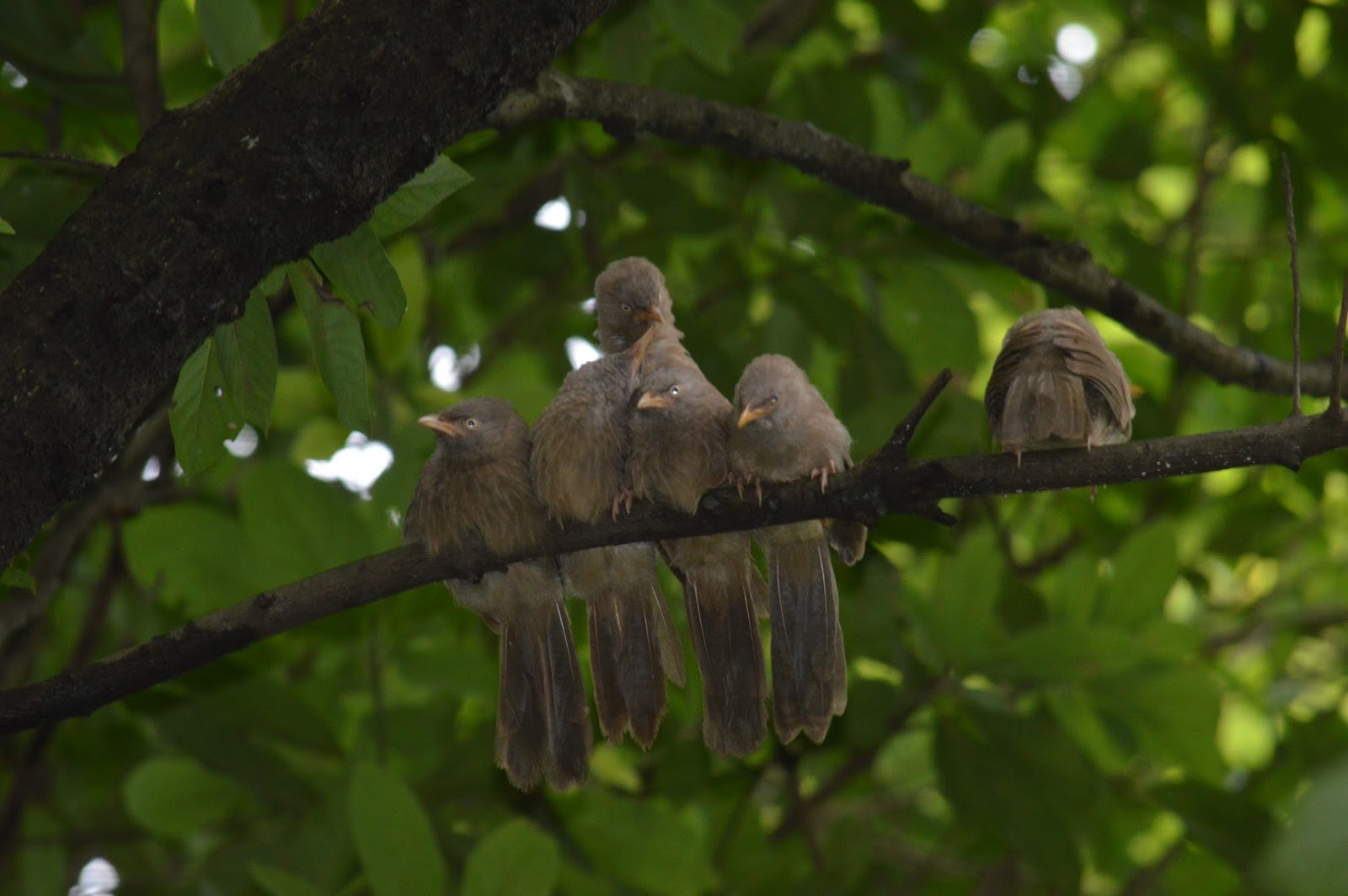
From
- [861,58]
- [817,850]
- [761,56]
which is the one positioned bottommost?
[817,850]

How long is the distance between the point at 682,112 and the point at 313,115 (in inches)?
50.3

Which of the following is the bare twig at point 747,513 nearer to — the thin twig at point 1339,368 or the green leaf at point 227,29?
the thin twig at point 1339,368

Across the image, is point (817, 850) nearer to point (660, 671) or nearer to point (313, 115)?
point (660, 671)

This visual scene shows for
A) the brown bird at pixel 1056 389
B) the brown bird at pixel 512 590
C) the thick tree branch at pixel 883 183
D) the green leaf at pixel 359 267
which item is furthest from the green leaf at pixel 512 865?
the thick tree branch at pixel 883 183

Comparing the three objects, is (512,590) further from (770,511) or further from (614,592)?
(770,511)

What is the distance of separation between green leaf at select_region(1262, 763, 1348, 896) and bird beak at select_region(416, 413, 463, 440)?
2565mm

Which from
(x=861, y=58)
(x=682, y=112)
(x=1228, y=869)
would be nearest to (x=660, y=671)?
(x=682, y=112)

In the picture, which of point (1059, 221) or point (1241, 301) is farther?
point (1241, 301)

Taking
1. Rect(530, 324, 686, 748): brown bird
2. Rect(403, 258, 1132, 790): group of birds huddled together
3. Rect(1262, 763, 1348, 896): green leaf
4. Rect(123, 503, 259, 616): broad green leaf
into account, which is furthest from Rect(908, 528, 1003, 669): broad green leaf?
Rect(1262, 763, 1348, 896): green leaf

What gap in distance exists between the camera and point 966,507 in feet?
19.9

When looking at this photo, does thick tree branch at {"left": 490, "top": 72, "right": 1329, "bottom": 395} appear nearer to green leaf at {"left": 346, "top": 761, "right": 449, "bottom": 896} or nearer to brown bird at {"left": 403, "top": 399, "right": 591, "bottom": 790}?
brown bird at {"left": 403, "top": 399, "right": 591, "bottom": 790}

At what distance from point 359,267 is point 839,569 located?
1956mm

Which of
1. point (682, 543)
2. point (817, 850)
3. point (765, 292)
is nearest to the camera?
point (682, 543)

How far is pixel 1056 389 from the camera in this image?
283cm
